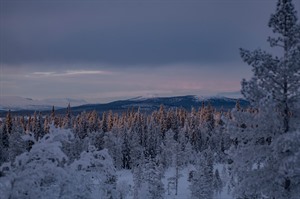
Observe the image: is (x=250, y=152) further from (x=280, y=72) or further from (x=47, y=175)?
(x=47, y=175)

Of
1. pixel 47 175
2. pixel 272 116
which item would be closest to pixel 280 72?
pixel 272 116

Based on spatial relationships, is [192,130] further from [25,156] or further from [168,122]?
[25,156]

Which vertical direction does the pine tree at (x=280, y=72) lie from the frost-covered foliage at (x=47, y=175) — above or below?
above

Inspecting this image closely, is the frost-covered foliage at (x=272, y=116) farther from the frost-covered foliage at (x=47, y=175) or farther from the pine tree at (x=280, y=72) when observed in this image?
the frost-covered foliage at (x=47, y=175)

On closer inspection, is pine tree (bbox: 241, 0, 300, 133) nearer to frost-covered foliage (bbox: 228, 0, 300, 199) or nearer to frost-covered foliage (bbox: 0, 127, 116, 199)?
frost-covered foliage (bbox: 228, 0, 300, 199)

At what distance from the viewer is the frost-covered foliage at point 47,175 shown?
10578 millimetres

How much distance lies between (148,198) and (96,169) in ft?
101

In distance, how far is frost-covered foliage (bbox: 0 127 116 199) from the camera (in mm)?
10578

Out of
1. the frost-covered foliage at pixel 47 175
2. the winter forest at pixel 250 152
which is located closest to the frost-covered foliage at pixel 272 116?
the winter forest at pixel 250 152

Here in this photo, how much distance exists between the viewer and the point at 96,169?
1323 cm

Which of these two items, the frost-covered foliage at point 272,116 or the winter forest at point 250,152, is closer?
the winter forest at point 250,152

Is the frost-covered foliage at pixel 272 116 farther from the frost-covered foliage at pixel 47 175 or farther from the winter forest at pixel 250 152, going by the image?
the frost-covered foliage at pixel 47 175

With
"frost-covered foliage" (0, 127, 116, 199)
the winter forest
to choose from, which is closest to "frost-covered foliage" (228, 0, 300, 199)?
the winter forest

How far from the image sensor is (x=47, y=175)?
36.9 feet
